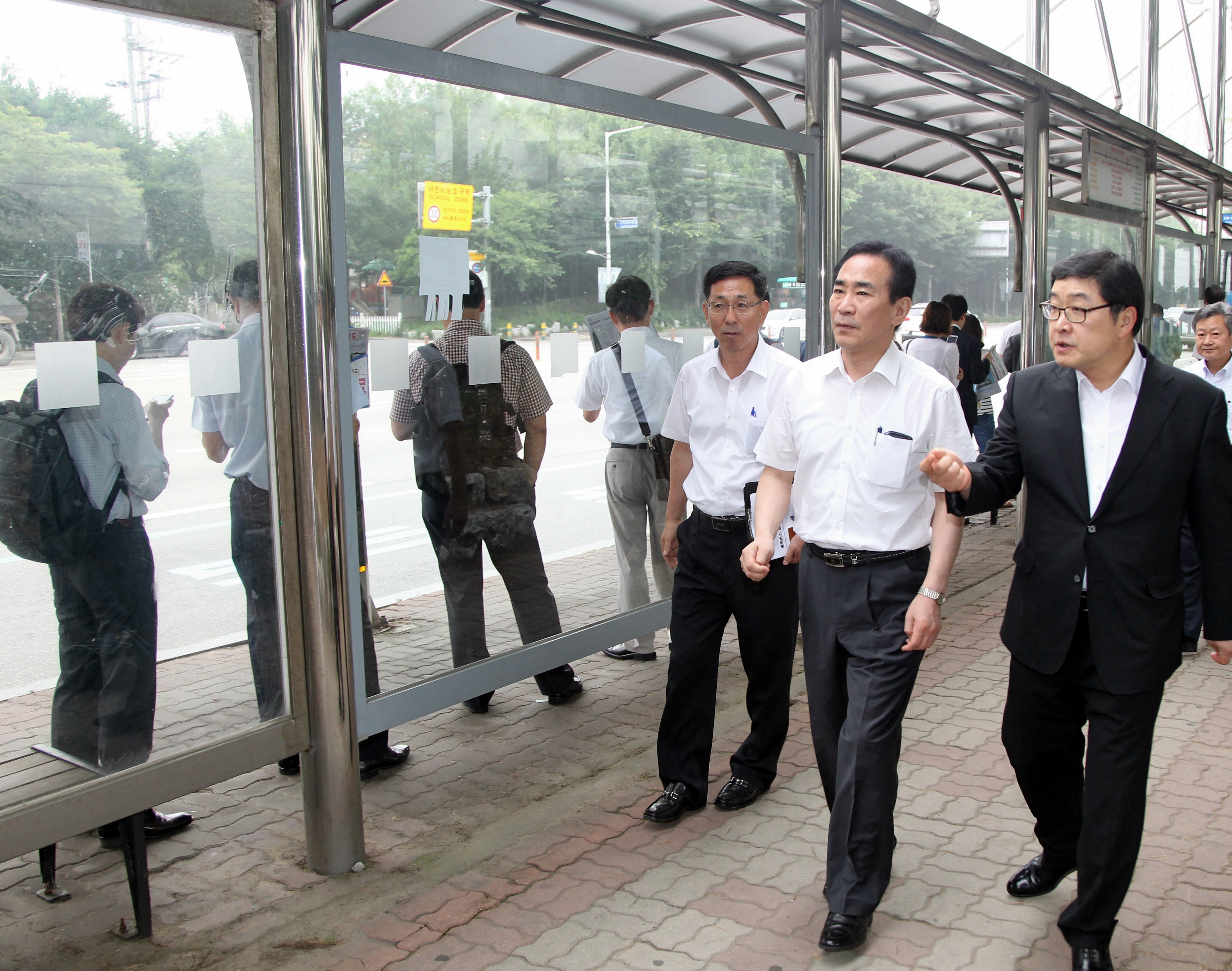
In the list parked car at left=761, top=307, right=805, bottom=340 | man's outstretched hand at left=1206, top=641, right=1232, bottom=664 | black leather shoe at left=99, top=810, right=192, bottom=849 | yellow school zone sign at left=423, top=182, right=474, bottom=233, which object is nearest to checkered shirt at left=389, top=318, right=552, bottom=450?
yellow school zone sign at left=423, top=182, right=474, bottom=233

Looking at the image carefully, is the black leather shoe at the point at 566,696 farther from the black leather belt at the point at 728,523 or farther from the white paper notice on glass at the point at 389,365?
the white paper notice on glass at the point at 389,365

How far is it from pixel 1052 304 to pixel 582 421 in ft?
7.75

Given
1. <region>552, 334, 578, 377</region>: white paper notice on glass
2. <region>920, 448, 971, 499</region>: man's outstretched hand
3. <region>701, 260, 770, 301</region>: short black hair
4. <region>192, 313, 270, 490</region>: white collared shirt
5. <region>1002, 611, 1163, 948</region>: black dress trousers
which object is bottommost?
<region>1002, 611, 1163, 948</region>: black dress trousers

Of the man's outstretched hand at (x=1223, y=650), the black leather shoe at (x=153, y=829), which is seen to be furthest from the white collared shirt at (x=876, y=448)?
the black leather shoe at (x=153, y=829)

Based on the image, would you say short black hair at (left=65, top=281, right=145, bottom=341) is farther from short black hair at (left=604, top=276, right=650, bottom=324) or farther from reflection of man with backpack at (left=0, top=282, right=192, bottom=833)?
short black hair at (left=604, top=276, right=650, bottom=324)

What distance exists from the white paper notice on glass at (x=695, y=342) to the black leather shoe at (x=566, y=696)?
1.62m

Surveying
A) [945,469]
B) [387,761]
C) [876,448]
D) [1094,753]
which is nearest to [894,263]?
[876,448]

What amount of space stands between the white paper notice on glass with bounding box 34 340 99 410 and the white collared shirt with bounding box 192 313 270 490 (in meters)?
0.33

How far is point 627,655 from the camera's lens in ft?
19.4

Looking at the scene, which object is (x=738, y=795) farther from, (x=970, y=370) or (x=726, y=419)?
(x=970, y=370)

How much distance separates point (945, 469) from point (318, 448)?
5.83 feet

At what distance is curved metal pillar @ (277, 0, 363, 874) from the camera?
3.16m

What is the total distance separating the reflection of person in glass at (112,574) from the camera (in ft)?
9.64

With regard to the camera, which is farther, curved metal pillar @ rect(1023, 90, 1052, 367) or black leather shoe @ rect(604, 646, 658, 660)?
curved metal pillar @ rect(1023, 90, 1052, 367)
